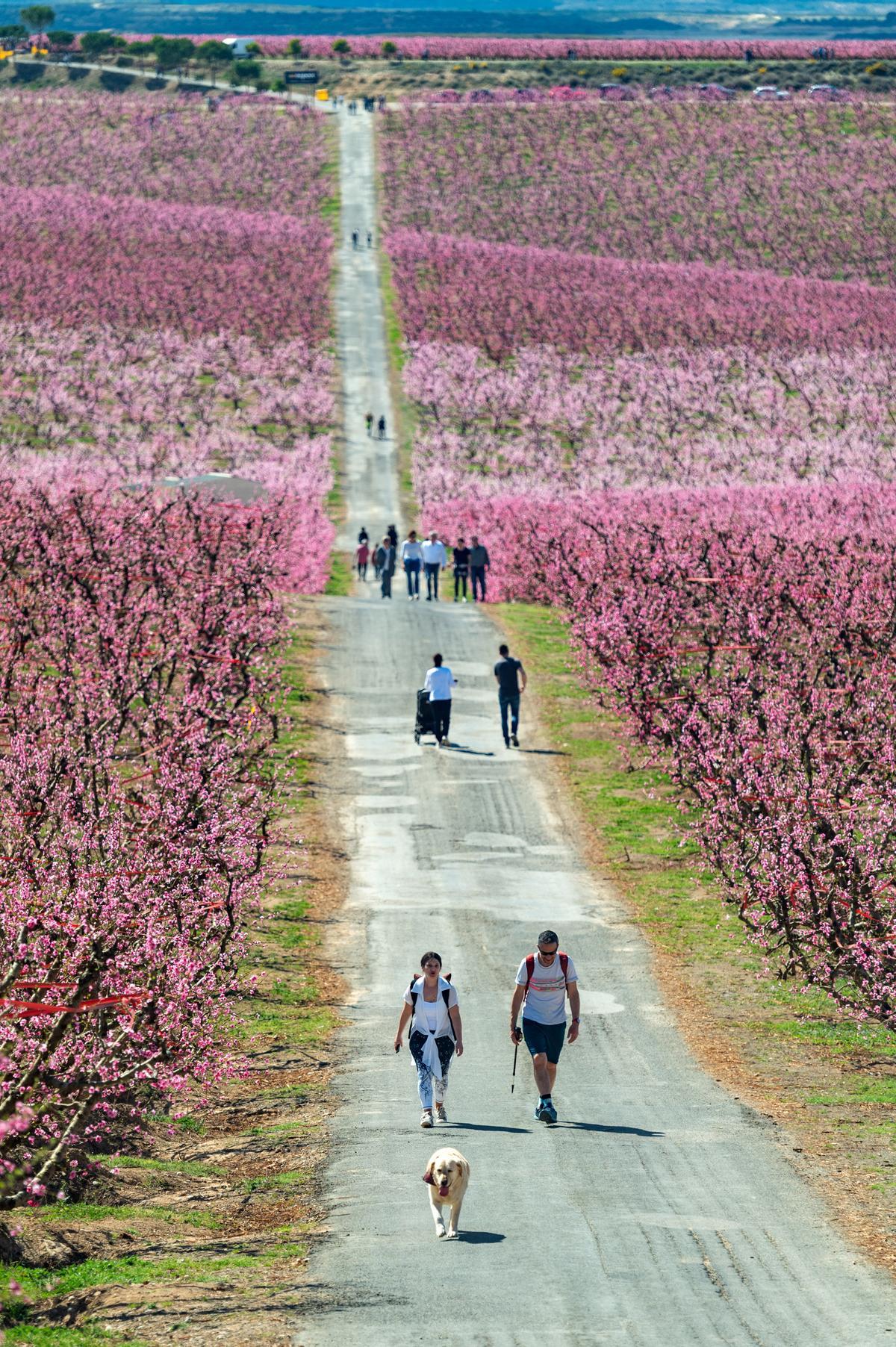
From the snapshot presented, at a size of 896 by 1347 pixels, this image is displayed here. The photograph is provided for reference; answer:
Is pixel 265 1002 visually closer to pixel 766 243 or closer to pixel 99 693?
pixel 99 693

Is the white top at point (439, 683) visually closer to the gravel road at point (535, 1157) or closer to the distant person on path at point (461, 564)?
the gravel road at point (535, 1157)

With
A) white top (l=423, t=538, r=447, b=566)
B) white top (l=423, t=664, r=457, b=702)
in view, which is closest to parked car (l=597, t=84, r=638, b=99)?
white top (l=423, t=538, r=447, b=566)

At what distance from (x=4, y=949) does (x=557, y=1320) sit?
5521mm

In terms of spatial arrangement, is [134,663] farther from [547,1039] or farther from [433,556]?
[547,1039]

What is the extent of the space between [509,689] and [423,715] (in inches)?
60.1

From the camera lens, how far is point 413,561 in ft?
137

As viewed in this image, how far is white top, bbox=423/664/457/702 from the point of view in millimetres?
28688

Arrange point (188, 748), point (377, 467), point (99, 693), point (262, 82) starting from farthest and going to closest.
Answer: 1. point (262, 82)
2. point (377, 467)
3. point (99, 693)
4. point (188, 748)

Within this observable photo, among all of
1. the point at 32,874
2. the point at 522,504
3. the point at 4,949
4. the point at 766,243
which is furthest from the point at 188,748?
the point at 766,243

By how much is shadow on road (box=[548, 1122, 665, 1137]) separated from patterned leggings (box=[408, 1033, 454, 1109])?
1.01 metres

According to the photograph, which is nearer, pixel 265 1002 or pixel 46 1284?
pixel 46 1284

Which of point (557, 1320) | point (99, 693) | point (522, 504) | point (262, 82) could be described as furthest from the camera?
point (262, 82)

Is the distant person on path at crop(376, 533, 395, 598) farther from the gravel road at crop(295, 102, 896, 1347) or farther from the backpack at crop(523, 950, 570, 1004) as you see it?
the backpack at crop(523, 950, 570, 1004)

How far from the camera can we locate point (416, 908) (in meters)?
22.4
